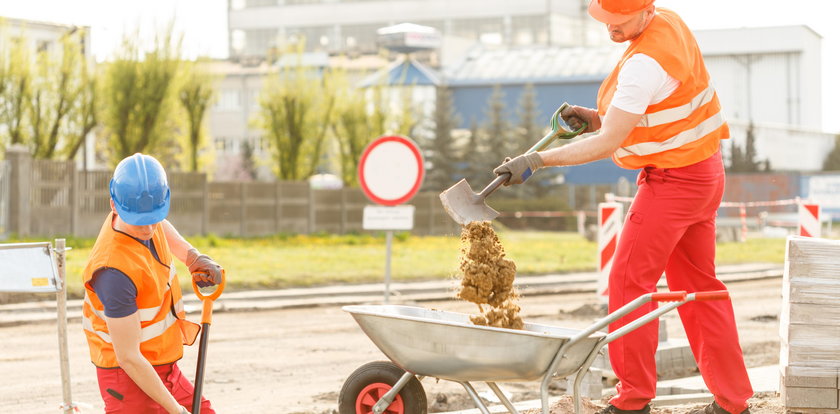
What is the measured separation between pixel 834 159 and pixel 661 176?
6311 cm

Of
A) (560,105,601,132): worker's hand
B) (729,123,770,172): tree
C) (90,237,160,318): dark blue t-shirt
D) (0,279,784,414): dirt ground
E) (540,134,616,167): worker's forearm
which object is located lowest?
(0,279,784,414): dirt ground

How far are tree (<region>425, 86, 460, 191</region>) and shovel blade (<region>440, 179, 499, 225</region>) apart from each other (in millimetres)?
50166

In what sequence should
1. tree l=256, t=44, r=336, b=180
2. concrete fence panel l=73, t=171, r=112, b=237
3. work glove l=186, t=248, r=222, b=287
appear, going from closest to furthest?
work glove l=186, t=248, r=222, b=287 → concrete fence panel l=73, t=171, r=112, b=237 → tree l=256, t=44, r=336, b=180

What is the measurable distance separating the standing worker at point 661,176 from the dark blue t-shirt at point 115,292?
1810 mm

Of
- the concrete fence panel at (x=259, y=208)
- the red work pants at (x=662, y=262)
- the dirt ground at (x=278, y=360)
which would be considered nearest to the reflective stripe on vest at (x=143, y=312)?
the dirt ground at (x=278, y=360)

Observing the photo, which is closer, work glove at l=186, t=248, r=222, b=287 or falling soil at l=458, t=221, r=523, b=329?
work glove at l=186, t=248, r=222, b=287

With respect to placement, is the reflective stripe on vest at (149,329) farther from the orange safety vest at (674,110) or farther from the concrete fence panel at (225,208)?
the concrete fence panel at (225,208)

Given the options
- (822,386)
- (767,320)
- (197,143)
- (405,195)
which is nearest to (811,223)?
(767,320)

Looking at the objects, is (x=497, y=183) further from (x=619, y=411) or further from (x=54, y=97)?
(x=54, y=97)

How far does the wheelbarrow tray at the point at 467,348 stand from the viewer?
4551 millimetres

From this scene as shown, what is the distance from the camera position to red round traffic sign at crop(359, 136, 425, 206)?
43.2 ft

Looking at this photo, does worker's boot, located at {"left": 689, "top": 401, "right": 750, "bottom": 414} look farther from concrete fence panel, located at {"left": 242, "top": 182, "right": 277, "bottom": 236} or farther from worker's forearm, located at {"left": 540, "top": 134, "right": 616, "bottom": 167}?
concrete fence panel, located at {"left": 242, "top": 182, "right": 277, "bottom": 236}

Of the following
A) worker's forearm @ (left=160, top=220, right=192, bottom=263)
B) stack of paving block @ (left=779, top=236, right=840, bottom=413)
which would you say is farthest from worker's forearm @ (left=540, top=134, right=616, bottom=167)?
worker's forearm @ (left=160, top=220, right=192, bottom=263)

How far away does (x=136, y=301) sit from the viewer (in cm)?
411
